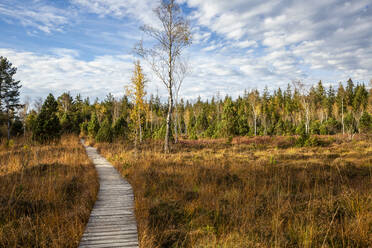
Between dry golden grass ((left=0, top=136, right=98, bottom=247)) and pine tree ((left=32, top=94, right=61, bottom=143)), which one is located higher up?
pine tree ((left=32, top=94, right=61, bottom=143))

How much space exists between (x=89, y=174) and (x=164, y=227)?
Result: 4101 millimetres

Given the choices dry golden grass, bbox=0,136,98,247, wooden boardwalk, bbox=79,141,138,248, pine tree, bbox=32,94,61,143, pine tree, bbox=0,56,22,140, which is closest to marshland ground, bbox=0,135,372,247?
dry golden grass, bbox=0,136,98,247

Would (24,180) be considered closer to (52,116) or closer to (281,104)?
(52,116)

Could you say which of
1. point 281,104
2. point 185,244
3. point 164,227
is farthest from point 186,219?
point 281,104


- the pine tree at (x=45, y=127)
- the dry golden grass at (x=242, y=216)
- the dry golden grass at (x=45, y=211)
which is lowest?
the dry golden grass at (x=242, y=216)

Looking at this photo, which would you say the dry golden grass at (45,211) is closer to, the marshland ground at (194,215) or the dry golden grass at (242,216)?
the marshland ground at (194,215)

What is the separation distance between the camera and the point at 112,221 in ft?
11.9

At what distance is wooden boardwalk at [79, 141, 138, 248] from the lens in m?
2.98

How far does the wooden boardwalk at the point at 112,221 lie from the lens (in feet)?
9.77

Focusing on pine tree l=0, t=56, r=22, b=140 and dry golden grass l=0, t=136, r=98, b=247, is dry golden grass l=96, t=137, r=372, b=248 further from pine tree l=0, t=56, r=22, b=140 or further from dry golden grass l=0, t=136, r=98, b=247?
pine tree l=0, t=56, r=22, b=140

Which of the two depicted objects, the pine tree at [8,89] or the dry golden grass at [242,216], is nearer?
the dry golden grass at [242,216]

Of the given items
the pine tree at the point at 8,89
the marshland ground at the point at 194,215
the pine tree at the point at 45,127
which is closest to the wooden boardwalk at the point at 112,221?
the marshland ground at the point at 194,215

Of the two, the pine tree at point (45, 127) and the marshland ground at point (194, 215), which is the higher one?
the pine tree at point (45, 127)

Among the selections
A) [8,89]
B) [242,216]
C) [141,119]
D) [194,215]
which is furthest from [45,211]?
[8,89]
